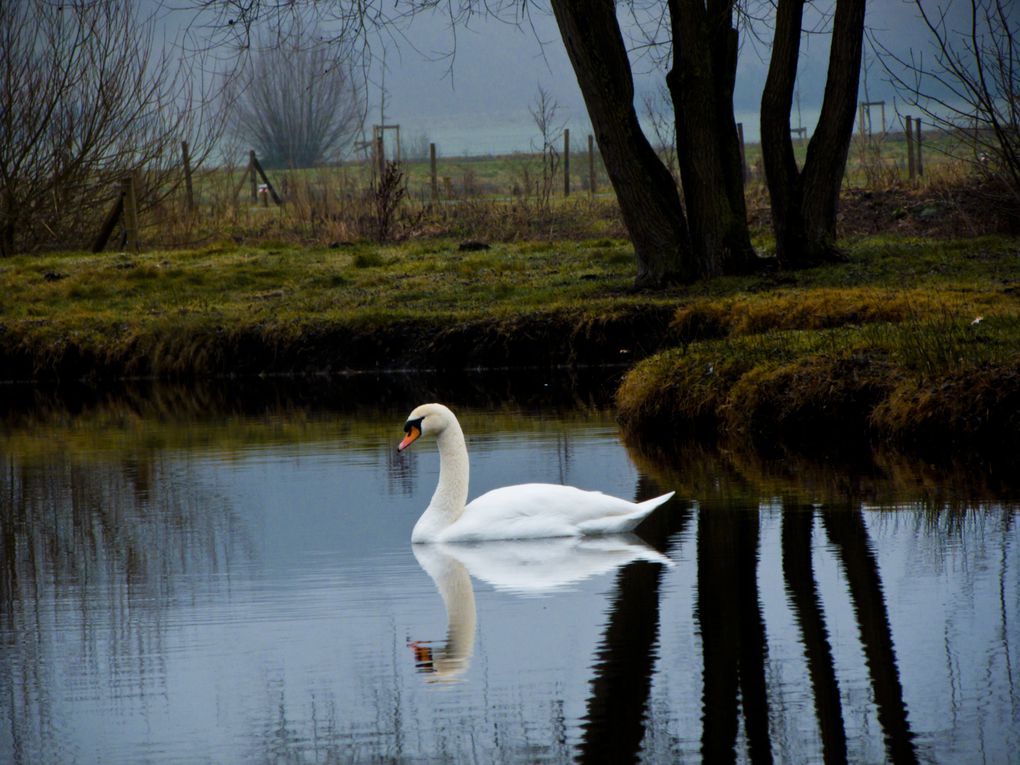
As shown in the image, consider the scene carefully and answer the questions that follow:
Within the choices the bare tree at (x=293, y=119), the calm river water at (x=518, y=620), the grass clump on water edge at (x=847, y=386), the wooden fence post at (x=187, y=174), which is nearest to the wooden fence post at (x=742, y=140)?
the grass clump on water edge at (x=847, y=386)

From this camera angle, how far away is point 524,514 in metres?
8.57

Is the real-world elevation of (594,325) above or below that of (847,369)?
above

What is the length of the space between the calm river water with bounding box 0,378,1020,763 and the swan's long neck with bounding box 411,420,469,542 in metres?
0.14

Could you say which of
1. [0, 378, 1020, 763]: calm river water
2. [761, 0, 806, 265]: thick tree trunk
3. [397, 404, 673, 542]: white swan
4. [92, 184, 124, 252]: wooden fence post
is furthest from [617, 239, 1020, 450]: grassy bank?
[92, 184, 124, 252]: wooden fence post

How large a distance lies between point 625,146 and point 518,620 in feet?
36.8

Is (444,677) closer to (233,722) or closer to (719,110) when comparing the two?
(233,722)

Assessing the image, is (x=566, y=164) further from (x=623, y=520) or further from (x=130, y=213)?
(x=623, y=520)

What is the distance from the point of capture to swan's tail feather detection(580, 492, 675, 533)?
8.43 metres

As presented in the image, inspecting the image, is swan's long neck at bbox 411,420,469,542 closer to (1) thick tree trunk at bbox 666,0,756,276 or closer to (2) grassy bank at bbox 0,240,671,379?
(2) grassy bank at bbox 0,240,671,379

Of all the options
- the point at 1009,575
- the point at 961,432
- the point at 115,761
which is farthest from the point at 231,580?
the point at 961,432

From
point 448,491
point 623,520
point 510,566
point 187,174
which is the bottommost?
point 510,566

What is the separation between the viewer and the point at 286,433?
44.8ft

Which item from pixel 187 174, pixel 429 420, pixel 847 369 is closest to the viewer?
pixel 429 420

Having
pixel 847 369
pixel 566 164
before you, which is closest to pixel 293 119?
pixel 566 164
